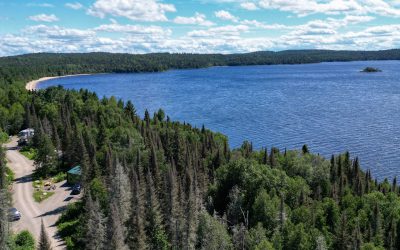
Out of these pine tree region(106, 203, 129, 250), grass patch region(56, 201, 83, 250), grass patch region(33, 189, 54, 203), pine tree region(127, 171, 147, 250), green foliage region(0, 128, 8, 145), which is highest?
pine tree region(106, 203, 129, 250)

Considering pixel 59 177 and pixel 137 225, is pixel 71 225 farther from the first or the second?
pixel 59 177

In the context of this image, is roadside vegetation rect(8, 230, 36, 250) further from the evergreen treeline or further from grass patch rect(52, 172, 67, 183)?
grass patch rect(52, 172, 67, 183)

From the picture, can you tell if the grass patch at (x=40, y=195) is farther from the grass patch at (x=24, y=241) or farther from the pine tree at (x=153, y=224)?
the pine tree at (x=153, y=224)

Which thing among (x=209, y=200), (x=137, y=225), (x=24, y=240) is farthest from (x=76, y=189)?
(x=137, y=225)

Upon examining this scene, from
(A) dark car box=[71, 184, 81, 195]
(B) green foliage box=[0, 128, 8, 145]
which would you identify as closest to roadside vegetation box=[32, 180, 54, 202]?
(A) dark car box=[71, 184, 81, 195]

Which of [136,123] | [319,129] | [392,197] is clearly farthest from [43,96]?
[392,197]

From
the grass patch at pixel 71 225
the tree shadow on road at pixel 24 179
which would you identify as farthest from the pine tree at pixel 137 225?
the tree shadow on road at pixel 24 179
